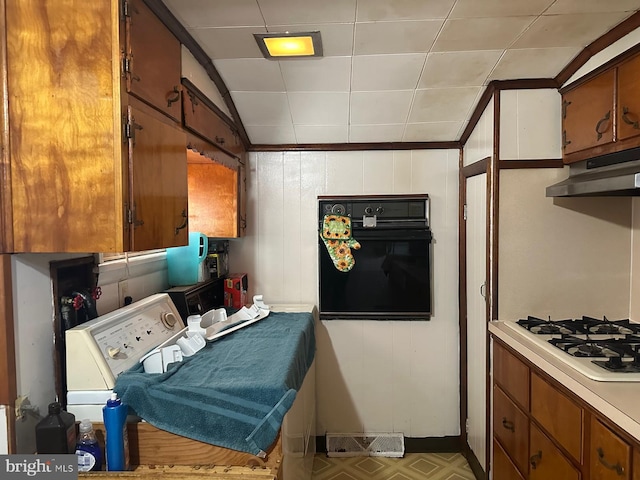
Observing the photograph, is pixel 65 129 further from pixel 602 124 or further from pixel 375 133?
pixel 602 124

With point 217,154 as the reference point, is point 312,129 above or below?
above


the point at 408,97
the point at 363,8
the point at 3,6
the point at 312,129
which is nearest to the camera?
the point at 3,6

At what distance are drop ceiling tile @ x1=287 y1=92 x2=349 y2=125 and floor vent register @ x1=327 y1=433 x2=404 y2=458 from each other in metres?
2.00

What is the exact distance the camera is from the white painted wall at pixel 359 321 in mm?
2895

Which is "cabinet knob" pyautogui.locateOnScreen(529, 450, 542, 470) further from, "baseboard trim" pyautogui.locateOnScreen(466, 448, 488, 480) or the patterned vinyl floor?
the patterned vinyl floor

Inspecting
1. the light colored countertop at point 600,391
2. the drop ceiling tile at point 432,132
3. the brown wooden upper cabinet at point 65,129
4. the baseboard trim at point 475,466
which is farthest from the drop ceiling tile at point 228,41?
the baseboard trim at point 475,466

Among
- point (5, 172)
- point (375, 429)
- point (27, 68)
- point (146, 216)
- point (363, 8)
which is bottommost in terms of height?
point (375, 429)

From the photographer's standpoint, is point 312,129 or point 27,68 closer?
point 27,68

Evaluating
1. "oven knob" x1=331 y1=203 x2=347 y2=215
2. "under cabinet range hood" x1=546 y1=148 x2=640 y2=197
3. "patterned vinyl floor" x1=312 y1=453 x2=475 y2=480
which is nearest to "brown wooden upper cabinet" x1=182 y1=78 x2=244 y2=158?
"oven knob" x1=331 y1=203 x2=347 y2=215

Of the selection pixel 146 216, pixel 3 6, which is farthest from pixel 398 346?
pixel 3 6

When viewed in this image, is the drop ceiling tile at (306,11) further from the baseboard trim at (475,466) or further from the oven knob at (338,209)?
the baseboard trim at (475,466)

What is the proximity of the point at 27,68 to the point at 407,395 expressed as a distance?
2648 mm

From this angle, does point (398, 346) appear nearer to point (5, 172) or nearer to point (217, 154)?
point (217, 154)

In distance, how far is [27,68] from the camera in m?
1.27
